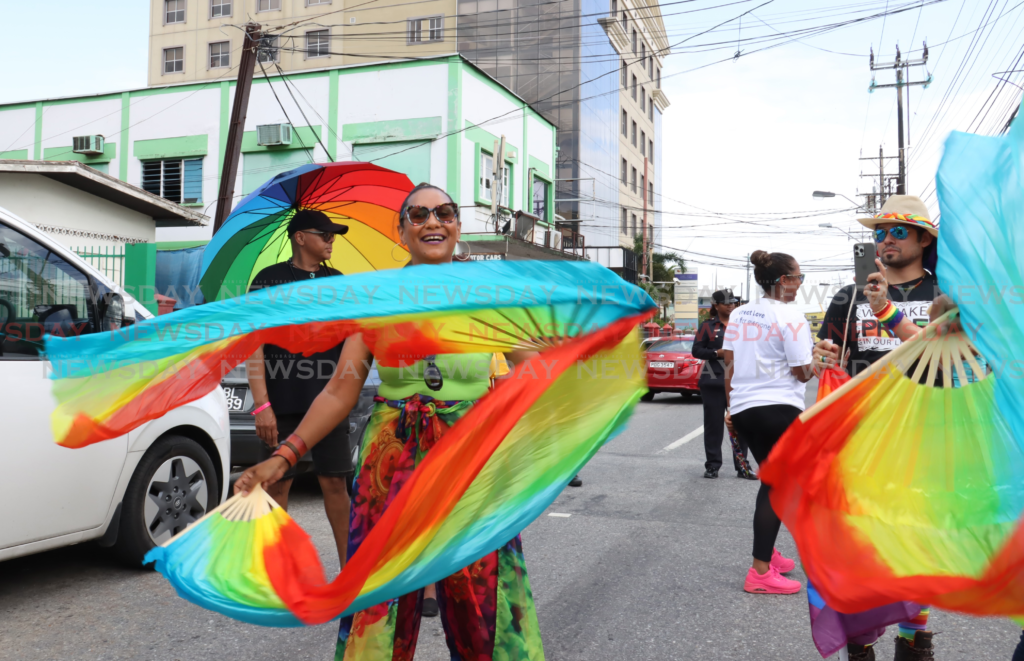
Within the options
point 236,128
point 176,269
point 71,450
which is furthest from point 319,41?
point 71,450

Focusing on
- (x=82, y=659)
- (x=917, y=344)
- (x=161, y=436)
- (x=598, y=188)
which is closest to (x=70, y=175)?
(x=161, y=436)

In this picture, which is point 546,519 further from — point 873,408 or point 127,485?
point 873,408

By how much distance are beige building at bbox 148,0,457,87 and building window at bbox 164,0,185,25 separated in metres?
0.05

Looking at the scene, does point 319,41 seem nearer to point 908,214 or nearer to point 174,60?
point 174,60

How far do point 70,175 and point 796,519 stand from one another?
14.7 metres

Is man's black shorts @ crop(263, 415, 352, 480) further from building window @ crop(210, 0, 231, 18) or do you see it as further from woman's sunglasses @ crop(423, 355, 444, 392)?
building window @ crop(210, 0, 231, 18)

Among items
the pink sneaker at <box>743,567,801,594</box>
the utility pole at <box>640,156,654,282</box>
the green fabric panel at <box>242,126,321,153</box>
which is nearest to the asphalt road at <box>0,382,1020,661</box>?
the pink sneaker at <box>743,567,801,594</box>

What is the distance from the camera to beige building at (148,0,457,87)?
125 feet

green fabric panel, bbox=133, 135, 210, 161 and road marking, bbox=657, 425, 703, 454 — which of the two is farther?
green fabric panel, bbox=133, 135, 210, 161

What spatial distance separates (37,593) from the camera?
4336 millimetres

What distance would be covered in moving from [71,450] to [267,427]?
1.03m

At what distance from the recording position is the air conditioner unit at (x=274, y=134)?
23.0 m

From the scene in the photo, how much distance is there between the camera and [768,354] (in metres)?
4.73

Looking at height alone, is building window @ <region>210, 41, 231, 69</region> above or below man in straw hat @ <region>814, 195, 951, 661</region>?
above
